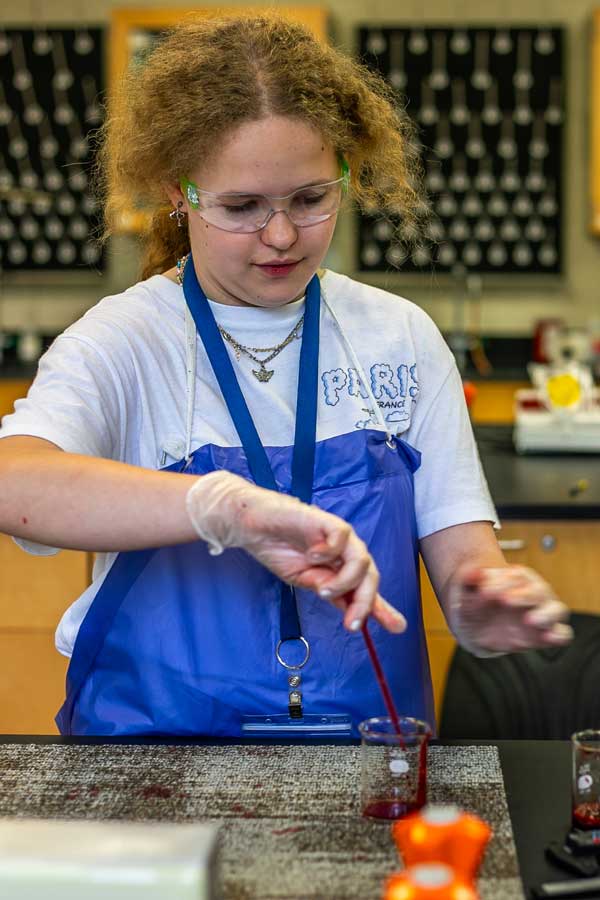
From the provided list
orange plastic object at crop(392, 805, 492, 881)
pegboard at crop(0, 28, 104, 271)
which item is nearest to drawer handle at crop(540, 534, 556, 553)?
orange plastic object at crop(392, 805, 492, 881)

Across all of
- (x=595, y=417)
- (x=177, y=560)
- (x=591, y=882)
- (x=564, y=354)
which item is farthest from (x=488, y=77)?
(x=591, y=882)

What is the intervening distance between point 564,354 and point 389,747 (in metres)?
4.36

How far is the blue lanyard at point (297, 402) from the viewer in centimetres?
152

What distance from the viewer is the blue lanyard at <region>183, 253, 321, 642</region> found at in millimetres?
1517

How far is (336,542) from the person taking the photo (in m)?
1.19

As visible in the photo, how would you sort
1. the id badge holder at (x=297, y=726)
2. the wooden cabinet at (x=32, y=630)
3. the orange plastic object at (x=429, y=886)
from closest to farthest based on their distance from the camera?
the orange plastic object at (x=429, y=886)
the id badge holder at (x=297, y=726)
the wooden cabinet at (x=32, y=630)

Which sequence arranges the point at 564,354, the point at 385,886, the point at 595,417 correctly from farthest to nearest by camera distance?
the point at 564,354 < the point at 595,417 < the point at 385,886

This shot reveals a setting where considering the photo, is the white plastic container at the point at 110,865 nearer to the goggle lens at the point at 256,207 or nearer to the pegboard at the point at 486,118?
the goggle lens at the point at 256,207

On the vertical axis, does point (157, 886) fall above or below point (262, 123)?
below

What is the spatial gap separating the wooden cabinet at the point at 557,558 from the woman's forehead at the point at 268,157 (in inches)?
52.2

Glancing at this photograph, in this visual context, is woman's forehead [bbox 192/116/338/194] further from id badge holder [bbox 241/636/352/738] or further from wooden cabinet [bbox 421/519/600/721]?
wooden cabinet [bbox 421/519/600/721]

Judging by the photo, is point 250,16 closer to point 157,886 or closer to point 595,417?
point 157,886

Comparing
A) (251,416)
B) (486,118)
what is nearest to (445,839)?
(251,416)

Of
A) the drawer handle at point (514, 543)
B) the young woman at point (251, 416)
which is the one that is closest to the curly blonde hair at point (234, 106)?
the young woman at point (251, 416)
